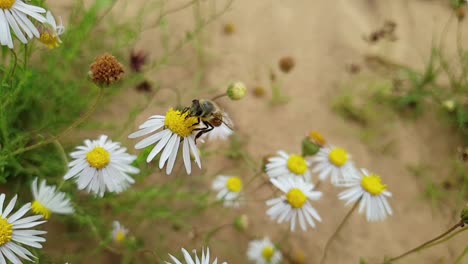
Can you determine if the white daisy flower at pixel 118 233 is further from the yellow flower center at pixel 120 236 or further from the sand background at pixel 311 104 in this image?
the sand background at pixel 311 104

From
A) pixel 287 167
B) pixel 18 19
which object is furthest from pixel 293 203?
pixel 18 19

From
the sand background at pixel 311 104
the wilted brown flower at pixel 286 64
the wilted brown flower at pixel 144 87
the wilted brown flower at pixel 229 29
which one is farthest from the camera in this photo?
the wilted brown flower at pixel 229 29

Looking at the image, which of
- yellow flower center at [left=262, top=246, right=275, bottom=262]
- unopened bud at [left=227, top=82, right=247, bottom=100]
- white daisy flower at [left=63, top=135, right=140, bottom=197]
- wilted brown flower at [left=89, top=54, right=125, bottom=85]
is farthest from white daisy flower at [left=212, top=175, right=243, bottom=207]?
wilted brown flower at [left=89, top=54, right=125, bottom=85]

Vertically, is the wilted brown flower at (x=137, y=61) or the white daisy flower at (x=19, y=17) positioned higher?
the wilted brown flower at (x=137, y=61)

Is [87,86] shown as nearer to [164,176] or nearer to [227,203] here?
[164,176]

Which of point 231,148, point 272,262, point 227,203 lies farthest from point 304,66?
point 272,262

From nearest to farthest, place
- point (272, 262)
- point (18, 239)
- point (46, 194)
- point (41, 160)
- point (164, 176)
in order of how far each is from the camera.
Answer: point (18, 239)
point (46, 194)
point (41, 160)
point (272, 262)
point (164, 176)

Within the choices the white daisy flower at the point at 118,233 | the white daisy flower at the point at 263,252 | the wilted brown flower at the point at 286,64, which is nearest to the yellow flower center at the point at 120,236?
the white daisy flower at the point at 118,233
